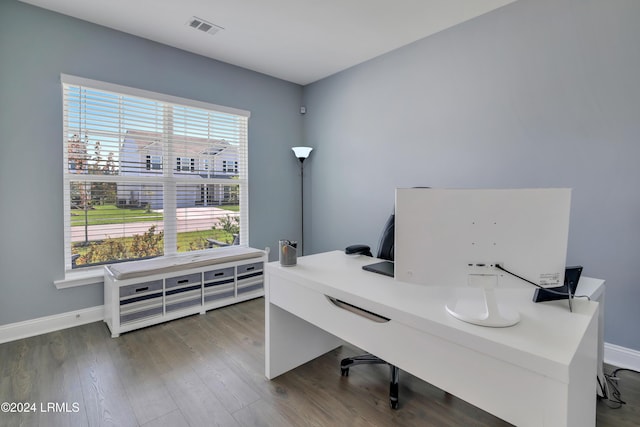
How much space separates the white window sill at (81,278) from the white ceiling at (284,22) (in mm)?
2294

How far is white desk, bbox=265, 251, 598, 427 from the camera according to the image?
88 centimetres

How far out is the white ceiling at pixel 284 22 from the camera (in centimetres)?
250

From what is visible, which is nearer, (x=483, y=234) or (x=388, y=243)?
(x=483, y=234)

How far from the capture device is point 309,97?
→ 4.35 meters

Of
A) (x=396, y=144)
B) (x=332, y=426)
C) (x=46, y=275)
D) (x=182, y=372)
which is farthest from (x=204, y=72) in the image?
(x=332, y=426)

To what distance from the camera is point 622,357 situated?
2.15 meters

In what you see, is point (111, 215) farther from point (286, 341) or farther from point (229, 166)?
point (286, 341)

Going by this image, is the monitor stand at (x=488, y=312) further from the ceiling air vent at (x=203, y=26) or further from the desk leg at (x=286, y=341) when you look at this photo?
the ceiling air vent at (x=203, y=26)

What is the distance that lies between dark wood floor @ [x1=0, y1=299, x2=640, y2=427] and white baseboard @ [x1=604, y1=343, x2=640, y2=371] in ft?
0.38

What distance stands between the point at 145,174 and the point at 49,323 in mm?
1556

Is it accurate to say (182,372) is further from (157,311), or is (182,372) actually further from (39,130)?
(39,130)

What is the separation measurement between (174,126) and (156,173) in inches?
21.8

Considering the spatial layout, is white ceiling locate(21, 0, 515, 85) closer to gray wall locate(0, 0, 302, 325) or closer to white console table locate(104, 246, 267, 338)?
gray wall locate(0, 0, 302, 325)

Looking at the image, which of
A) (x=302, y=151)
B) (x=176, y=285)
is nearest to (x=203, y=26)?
(x=302, y=151)
